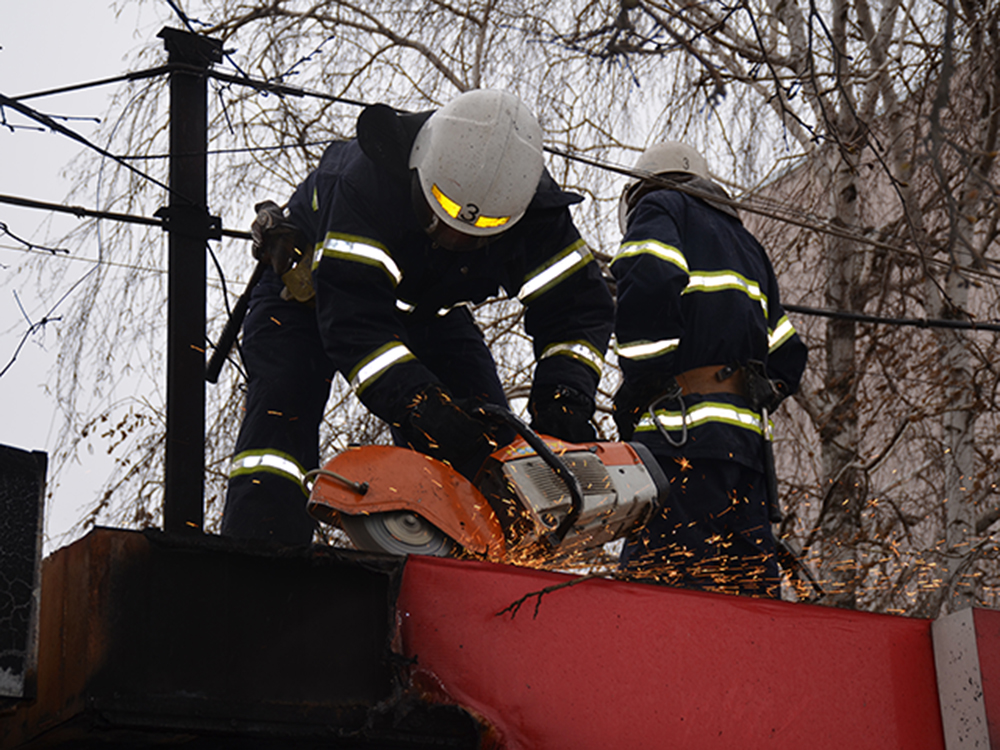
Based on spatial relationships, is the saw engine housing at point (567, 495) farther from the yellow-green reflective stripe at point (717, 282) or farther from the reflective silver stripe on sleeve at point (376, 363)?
the yellow-green reflective stripe at point (717, 282)

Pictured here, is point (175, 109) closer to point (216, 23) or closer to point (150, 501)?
point (150, 501)

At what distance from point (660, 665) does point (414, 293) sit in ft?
5.35

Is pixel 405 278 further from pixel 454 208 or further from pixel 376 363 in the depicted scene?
pixel 376 363

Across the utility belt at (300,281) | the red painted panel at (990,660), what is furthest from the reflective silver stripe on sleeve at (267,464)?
the red painted panel at (990,660)

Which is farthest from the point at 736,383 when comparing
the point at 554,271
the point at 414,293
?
the point at 414,293

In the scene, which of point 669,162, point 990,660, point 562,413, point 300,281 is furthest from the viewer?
point 669,162

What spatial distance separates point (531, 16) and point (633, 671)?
16.4ft

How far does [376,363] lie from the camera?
10.4ft

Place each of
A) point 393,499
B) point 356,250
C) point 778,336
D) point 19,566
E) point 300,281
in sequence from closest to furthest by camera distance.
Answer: point 19,566
point 393,499
point 356,250
point 300,281
point 778,336

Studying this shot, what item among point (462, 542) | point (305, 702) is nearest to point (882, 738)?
point (462, 542)

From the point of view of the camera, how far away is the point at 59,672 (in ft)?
7.03

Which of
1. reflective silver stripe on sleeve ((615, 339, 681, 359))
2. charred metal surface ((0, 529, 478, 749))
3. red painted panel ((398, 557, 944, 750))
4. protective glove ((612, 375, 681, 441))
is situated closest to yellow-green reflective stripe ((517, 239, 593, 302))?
reflective silver stripe on sleeve ((615, 339, 681, 359))

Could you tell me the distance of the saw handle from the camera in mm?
2973

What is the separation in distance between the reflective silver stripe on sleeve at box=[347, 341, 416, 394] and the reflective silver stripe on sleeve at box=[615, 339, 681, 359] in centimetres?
97
